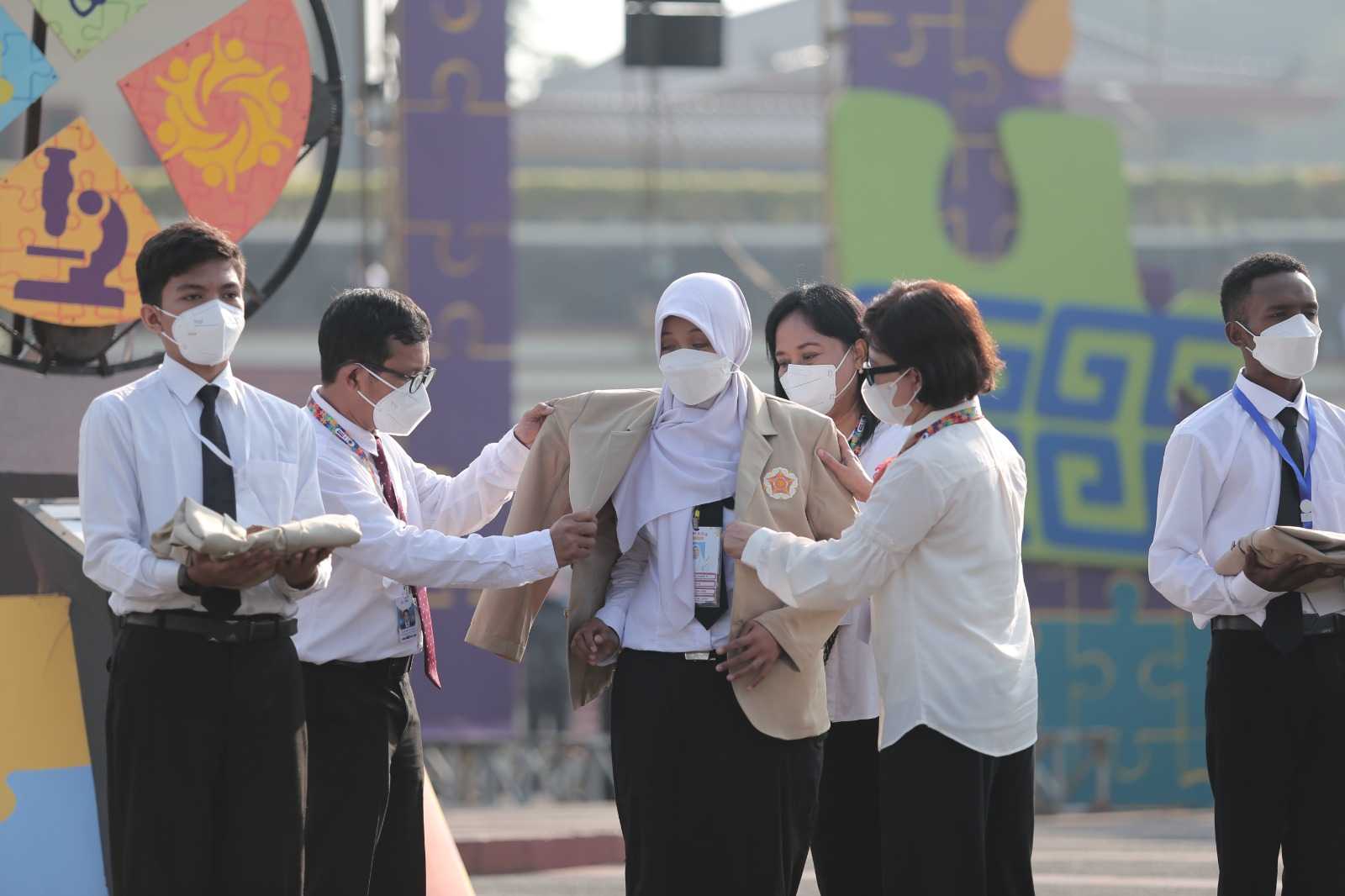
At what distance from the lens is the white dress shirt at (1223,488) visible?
14.6ft

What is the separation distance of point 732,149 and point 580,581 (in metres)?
20.6

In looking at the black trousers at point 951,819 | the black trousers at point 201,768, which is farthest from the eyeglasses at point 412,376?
the black trousers at point 951,819

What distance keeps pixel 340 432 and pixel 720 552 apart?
99 centimetres

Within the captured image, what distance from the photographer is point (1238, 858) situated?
4359 mm

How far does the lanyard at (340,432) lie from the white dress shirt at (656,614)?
689 mm

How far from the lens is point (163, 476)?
3.87 meters

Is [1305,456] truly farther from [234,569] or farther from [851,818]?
[234,569]

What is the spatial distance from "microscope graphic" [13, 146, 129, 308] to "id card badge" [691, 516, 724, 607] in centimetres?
227

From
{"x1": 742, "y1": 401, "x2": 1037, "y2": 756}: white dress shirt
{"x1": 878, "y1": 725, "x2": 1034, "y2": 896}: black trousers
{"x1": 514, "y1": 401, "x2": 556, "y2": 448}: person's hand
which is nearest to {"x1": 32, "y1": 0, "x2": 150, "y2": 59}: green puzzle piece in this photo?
{"x1": 514, "y1": 401, "x2": 556, "y2": 448}: person's hand

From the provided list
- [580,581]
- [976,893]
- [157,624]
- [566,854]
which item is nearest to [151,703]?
[157,624]

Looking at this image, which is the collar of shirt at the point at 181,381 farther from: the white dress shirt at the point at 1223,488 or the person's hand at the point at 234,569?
the white dress shirt at the point at 1223,488

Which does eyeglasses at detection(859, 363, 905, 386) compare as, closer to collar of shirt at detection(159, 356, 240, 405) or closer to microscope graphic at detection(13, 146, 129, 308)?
collar of shirt at detection(159, 356, 240, 405)

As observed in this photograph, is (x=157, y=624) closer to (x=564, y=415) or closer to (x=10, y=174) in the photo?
(x=564, y=415)

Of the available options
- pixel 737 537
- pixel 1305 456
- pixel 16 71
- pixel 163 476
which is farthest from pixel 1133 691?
pixel 163 476
